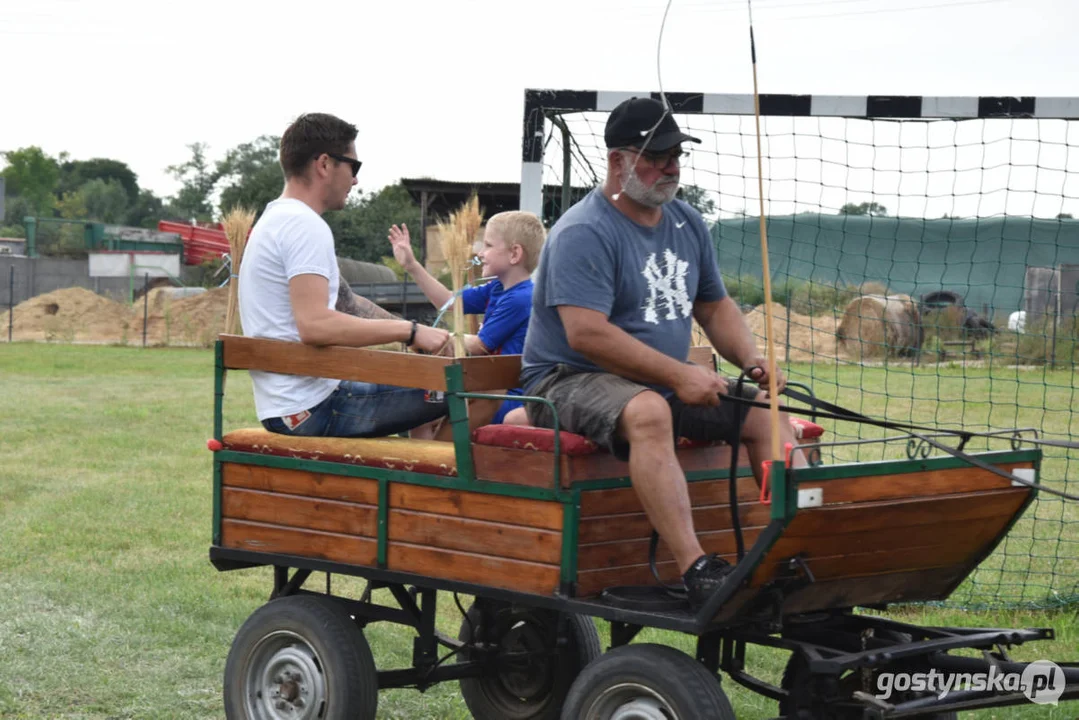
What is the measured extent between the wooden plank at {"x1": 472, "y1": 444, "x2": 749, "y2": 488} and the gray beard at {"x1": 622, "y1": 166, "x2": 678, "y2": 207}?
83 cm

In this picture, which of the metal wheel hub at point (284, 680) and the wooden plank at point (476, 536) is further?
the metal wheel hub at point (284, 680)

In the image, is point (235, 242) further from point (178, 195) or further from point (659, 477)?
point (178, 195)

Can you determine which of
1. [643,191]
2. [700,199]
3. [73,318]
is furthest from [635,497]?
[73,318]

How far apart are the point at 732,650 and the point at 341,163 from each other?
7.53ft

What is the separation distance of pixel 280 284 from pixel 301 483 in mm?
719

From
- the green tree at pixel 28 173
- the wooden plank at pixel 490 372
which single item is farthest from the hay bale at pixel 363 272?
the green tree at pixel 28 173

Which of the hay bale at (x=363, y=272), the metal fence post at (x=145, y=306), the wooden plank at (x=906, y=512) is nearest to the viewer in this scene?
the wooden plank at (x=906, y=512)

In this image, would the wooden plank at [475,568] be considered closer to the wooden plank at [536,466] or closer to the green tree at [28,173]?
the wooden plank at [536,466]

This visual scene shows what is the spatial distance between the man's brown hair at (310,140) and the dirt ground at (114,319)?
27.8 m

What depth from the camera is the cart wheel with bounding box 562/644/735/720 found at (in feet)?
12.4

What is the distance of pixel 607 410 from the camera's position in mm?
4172

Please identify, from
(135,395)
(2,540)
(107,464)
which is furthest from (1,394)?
(2,540)

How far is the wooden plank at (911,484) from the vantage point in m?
3.74

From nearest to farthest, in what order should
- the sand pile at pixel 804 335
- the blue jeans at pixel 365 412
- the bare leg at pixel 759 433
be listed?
the bare leg at pixel 759 433
the blue jeans at pixel 365 412
the sand pile at pixel 804 335
